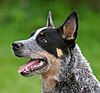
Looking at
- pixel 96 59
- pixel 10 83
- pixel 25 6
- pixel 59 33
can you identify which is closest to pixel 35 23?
pixel 25 6

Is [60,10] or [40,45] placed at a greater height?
[60,10]

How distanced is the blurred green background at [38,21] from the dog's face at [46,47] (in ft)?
28.1

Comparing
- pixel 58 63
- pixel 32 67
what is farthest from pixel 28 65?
pixel 58 63

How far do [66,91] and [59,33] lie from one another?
0.85 metres

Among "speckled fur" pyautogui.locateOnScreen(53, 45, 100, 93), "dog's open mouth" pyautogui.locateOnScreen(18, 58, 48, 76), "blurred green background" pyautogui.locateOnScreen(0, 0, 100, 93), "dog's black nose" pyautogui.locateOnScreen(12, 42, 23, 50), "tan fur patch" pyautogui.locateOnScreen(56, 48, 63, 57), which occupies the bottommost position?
"speckled fur" pyautogui.locateOnScreen(53, 45, 100, 93)

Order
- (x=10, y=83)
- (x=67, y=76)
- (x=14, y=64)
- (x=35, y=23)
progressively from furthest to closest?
(x=35, y=23) → (x=14, y=64) → (x=10, y=83) → (x=67, y=76)

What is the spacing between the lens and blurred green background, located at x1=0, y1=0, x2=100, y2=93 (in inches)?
825

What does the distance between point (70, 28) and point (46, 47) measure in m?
0.45

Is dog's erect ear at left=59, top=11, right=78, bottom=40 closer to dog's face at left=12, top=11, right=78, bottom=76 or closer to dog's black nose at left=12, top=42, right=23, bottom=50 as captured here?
dog's face at left=12, top=11, right=78, bottom=76

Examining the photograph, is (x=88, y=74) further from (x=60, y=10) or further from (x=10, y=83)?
(x=60, y=10)

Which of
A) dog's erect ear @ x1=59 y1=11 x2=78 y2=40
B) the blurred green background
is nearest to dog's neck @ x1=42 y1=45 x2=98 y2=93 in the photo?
dog's erect ear @ x1=59 y1=11 x2=78 y2=40

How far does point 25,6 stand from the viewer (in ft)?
82.6

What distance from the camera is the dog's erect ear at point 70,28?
10.7m

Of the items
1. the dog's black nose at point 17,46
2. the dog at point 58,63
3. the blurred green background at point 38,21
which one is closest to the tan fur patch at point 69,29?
the dog at point 58,63
